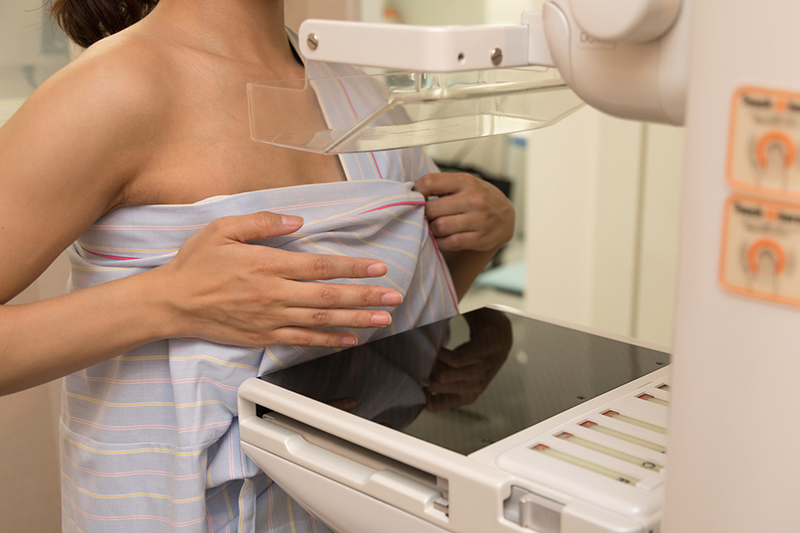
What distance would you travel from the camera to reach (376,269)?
0.72 meters

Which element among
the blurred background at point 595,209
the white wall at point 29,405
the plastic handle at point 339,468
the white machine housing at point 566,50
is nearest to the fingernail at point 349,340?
the plastic handle at point 339,468

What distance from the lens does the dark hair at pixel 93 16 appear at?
946mm

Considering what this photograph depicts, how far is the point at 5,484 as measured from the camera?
1157mm

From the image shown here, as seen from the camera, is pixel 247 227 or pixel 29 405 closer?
pixel 247 227

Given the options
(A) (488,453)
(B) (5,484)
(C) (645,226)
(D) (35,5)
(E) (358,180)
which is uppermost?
(D) (35,5)

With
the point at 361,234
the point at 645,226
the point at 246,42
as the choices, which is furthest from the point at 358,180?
the point at 645,226

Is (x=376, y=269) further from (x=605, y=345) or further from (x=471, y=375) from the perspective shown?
(x=605, y=345)

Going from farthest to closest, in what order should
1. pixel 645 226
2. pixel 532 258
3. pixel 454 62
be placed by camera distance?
pixel 532 258 → pixel 645 226 → pixel 454 62

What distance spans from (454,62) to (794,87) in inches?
9.3

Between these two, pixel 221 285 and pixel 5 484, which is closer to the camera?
pixel 221 285

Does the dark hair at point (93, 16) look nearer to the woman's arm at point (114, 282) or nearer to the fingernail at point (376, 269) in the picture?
the woman's arm at point (114, 282)

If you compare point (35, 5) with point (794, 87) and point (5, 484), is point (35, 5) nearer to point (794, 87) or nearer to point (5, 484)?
point (5, 484)

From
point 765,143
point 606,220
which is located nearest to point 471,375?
point 765,143

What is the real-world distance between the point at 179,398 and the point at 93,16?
0.55m
